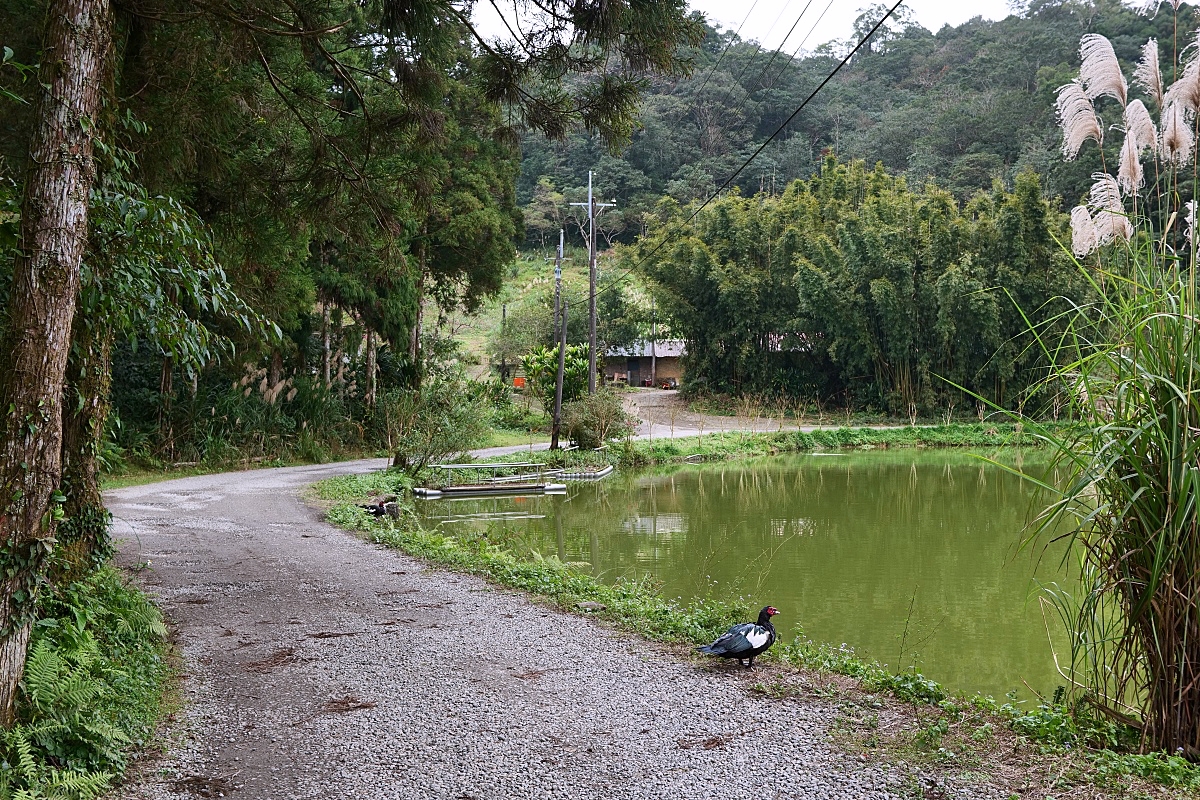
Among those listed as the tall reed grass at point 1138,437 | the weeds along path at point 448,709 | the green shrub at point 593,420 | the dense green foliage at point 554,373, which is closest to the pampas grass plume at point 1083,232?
the tall reed grass at point 1138,437

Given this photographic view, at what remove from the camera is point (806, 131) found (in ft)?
191

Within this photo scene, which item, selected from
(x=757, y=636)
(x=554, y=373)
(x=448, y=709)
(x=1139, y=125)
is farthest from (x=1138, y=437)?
(x=554, y=373)

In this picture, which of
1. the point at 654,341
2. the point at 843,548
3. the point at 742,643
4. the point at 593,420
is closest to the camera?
the point at 742,643

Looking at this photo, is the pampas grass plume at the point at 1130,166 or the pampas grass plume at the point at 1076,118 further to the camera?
the pampas grass plume at the point at 1076,118

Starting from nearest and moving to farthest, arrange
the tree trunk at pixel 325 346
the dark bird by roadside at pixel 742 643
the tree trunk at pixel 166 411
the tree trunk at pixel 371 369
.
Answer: the dark bird by roadside at pixel 742 643
the tree trunk at pixel 166 411
the tree trunk at pixel 325 346
the tree trunk at pixel 371 369

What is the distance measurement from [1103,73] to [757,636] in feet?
10.3

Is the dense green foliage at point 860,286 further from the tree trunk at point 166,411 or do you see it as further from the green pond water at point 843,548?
the tree trunk at point 166,411

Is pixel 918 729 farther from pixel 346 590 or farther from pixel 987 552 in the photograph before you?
pixel 987 552

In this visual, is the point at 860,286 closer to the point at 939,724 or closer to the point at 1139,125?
the point at 1139,125

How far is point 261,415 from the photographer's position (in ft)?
58.4

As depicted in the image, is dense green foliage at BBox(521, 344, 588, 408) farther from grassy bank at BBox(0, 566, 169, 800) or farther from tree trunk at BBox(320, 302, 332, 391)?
grassy bank at BBox(0, 566, 169, 800)

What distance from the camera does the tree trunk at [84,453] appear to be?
4.63m

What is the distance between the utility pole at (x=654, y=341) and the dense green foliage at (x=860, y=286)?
12.9ft

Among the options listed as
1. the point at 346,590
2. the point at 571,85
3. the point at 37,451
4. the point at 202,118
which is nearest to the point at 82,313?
the point at 37,451
